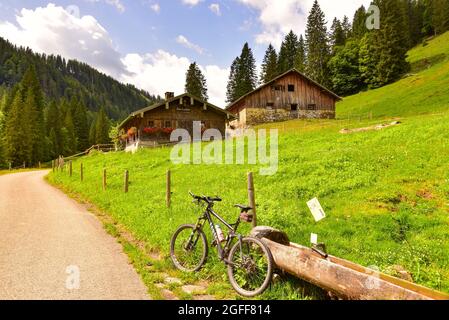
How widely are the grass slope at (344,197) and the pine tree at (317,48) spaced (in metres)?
63.0

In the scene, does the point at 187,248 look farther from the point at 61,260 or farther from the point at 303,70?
the point at 303,70

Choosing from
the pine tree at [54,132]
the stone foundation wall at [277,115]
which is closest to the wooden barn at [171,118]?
the stone foundation wall at [277,115]

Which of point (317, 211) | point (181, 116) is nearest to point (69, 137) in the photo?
point (181, 116)

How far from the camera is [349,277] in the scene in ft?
15.8

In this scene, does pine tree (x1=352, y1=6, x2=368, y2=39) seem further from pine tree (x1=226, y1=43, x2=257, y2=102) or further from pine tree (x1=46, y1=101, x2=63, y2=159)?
pine tree (x1=46, y1=101, x2=63, y2=159)

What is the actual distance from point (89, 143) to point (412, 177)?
95.1 metres

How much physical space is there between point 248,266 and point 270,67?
8394 centimetres

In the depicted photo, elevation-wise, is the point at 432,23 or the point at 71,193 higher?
the point at 432,23

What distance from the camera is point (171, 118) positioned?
1692 inches

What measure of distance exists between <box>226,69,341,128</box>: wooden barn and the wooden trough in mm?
45631

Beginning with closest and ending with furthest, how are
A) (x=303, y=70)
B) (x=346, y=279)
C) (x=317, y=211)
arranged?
(x=346, y=279), (x=317, y=211), (x=303, y=70)

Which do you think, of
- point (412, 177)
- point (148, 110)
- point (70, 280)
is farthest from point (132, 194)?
point (148, 110)

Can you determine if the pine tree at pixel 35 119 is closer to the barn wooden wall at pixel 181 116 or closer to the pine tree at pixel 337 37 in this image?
the barn wooden wall at pixel 181 116

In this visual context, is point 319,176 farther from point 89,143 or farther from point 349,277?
point 89,143
